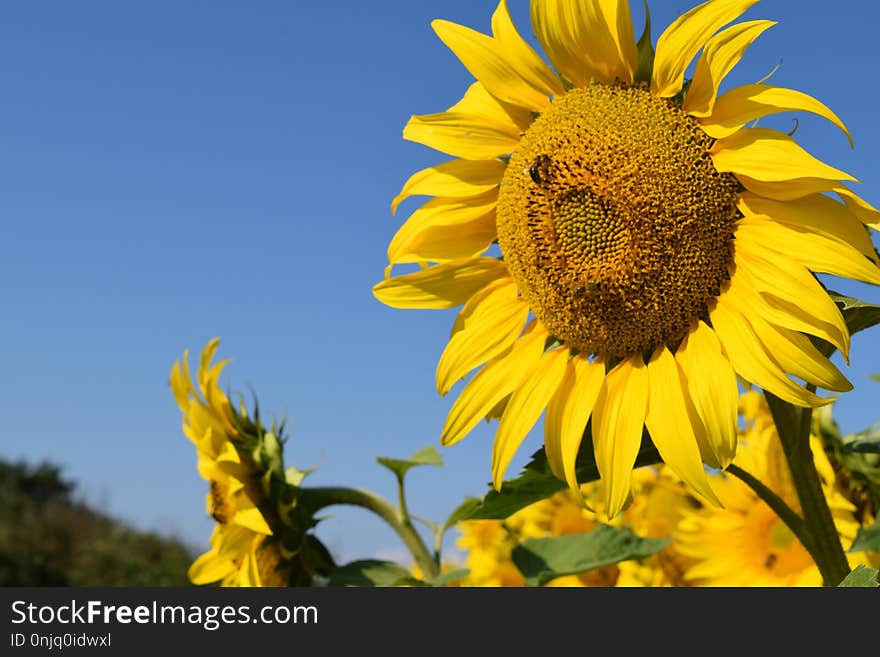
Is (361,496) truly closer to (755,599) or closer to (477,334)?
(477,334)

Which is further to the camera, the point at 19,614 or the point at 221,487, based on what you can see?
the point at 221,487

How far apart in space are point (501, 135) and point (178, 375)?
1.86m

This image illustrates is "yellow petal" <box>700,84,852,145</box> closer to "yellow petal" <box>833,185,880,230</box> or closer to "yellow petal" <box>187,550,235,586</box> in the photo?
"yellow petal" <box>833,185,880,230</box>

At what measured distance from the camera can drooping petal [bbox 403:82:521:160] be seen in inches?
88.4

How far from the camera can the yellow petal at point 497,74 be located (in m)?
2.18

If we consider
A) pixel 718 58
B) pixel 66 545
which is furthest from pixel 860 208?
pixel 66 545

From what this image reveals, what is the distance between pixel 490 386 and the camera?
2174 millimetres

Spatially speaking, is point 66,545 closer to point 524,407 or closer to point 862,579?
point 524,407

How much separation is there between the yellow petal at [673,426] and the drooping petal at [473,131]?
0.66 m

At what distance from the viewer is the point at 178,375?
3.55 meters

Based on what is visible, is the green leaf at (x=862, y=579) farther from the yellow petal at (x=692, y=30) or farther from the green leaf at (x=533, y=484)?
the yellow petal at (x=692, y=30)

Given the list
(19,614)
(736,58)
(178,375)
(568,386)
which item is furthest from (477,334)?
(178,375)

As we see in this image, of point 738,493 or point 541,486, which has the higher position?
point 738,493

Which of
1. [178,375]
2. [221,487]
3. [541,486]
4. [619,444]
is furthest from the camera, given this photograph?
[178,375]
